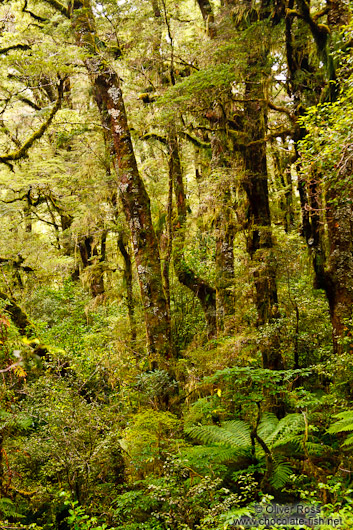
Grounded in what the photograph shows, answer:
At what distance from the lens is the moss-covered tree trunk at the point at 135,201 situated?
7004mm

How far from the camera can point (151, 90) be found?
40.4 ft

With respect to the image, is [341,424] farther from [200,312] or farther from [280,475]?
[200,312]

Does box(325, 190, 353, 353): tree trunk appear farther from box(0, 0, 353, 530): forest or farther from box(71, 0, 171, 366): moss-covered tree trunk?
box(71, 0, 171, 366): moss-covered tree trunk

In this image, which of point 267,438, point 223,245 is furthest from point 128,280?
point 267,438

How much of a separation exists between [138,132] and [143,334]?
6211mm

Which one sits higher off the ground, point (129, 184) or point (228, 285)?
point (129, 184)

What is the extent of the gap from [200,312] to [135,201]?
605 centimetres

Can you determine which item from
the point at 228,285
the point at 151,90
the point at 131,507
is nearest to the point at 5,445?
the point at 131,507

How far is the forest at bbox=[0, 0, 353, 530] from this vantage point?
14.5 feet

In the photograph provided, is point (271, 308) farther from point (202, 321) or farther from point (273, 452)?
point (202, 321)

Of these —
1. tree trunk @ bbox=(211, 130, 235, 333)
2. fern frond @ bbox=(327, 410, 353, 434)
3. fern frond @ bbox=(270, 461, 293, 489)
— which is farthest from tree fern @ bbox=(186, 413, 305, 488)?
tree trunk @ bbox=(211, 130, 235, 333)

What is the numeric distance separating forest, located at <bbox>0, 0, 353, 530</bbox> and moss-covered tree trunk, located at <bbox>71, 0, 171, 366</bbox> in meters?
0.04

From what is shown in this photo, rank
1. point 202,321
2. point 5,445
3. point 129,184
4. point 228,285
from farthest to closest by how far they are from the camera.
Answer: point 202,321, point 228,285, point 129,184, point 5,445

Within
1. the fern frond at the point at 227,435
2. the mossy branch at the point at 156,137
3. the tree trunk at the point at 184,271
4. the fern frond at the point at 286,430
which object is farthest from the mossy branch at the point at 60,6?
the fern frond at the point at 286,430
